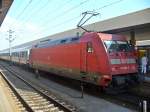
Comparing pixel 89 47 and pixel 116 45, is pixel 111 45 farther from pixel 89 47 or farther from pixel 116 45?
pixel 89 47

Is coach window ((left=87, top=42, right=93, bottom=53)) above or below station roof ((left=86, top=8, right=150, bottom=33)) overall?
below

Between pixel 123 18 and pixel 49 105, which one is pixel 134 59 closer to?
pixel 49 105

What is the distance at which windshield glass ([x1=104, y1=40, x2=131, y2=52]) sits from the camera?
15.4 meters

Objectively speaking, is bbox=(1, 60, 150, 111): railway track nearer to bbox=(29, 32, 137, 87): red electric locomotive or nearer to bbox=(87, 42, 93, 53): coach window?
bbox=(29, 32, 137, 87): red electric locomotive

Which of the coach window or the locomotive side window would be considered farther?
the coach window

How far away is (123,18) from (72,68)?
290 inches

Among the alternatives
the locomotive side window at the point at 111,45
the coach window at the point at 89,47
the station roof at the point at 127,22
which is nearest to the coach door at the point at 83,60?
the coach window at the point at 89,47

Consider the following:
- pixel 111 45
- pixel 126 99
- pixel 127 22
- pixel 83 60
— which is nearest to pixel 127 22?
pixel 127 22

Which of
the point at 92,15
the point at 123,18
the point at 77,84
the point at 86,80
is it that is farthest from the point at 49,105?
the point at 123,18

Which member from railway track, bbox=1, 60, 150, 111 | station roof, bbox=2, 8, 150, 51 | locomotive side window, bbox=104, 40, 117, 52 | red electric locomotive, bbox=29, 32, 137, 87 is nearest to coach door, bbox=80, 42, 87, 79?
red electric locomotive, bbox=29, 32, 137, 87

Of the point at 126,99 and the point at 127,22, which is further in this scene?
the point at 127,22

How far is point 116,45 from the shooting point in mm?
15898

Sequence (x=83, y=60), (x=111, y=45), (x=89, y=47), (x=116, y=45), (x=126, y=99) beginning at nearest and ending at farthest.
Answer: (x=126, y=99) < (x=111, y=45) < (x=116, y=45) < (x=89, y=47) < (x=83, y=60)

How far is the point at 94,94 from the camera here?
16531 millimetres
